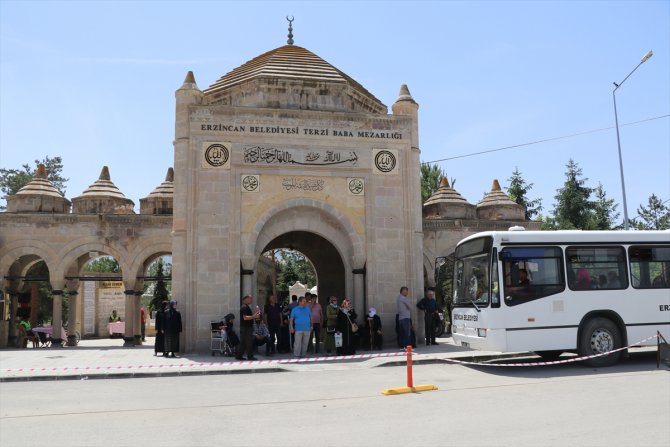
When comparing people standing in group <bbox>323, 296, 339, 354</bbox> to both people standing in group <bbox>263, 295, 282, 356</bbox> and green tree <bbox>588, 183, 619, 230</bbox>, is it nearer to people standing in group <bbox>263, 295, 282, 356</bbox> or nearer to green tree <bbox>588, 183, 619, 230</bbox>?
people standing in group <bbox>263, 295, 282, 356</bbox>

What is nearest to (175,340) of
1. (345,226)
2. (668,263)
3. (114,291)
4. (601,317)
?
(345,226)

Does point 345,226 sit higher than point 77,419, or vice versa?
point 345,226

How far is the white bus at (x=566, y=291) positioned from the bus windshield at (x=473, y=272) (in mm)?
21

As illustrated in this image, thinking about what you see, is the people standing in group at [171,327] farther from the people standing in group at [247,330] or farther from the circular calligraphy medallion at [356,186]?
the circular calligraphy medallion at [356,186]

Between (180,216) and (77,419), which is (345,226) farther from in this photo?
(77,419)

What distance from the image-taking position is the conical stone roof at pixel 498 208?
23203mm

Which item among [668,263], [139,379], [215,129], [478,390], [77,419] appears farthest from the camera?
[215,129]

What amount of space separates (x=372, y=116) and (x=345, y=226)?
3326 mm

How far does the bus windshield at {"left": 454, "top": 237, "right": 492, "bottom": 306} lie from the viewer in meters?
11.3

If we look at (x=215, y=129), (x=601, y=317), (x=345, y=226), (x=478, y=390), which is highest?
(x=215, y=129)

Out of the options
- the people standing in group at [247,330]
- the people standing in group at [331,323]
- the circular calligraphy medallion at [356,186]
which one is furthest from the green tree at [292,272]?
the people standing in group at [247,330]

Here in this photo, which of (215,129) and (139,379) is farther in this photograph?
(215,129)

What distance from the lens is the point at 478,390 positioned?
8.97 metres

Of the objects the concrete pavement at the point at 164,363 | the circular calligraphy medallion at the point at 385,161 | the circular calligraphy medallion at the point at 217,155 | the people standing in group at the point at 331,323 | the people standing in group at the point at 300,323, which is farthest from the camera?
the circular calligraphy medallion at the point at 385,161
